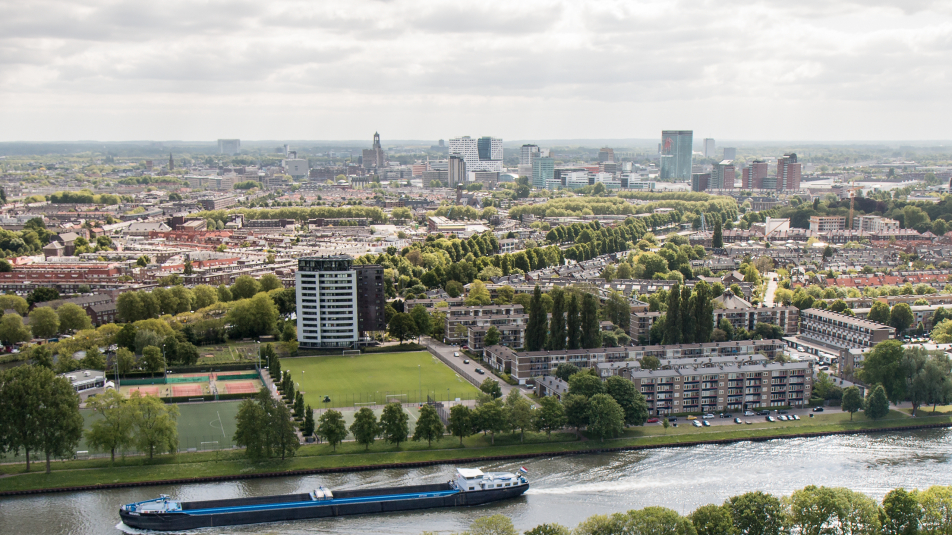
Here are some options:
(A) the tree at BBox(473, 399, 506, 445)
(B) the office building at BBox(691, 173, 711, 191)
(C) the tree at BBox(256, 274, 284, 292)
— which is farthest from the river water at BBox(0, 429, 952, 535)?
(B) the office building at BBox(691, 173, 711, 191)

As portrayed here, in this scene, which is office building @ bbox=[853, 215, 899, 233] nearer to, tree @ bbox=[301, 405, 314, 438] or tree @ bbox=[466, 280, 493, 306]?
tree @ bbox=[466, 280, 493, 306]

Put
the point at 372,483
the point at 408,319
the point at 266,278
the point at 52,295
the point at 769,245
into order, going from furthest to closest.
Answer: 1. the point at 769,245
2. the point at 266,278
3. the point at 52,295
4. the point at 408,319
5. the point at 372,483

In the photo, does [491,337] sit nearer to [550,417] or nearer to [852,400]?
[550,417]

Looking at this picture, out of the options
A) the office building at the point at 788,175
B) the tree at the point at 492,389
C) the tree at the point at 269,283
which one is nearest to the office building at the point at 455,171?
the office building at the point at 788,175

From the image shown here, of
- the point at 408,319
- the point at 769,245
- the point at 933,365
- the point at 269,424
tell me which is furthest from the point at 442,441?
the point at 769,245

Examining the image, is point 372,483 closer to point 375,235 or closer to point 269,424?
point 269,424

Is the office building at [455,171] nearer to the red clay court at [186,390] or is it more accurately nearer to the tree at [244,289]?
the tree at [244,289]
